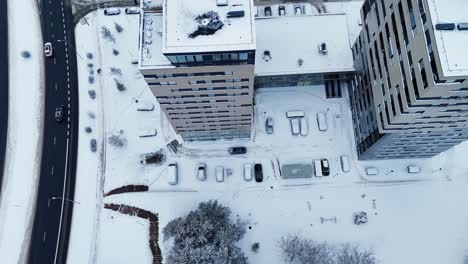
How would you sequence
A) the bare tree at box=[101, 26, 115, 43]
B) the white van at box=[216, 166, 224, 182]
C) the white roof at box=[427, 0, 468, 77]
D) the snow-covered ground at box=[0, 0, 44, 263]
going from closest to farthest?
the white roof at box=[427, 0, 468, 77] < the snow-covered ground at box=[0, 0, 44, 263] < the white van at box=[216, 166, 224, 182] < the bare tree at box=[101, 26, 115, 43]

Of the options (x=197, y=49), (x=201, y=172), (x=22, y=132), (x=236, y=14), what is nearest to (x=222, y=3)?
Answer: (x=236, y=14)

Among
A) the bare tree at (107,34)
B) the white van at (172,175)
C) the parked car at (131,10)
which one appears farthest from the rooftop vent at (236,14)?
the parked car at (131,10)

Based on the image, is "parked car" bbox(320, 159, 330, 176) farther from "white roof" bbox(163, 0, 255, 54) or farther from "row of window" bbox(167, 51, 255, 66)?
"white roof" bbox(163, 0, 255, 54)

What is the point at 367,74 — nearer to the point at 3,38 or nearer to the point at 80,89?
the point at 80,89

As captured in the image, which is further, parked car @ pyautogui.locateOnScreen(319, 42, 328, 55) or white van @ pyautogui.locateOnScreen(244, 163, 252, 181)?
white van @ pyautogui.locateOnScreen(244, 163, 252, 181)

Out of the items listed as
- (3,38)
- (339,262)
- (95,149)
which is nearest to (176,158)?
(95,149)

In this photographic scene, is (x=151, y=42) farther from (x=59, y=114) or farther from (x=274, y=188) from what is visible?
(x=59, y=114)

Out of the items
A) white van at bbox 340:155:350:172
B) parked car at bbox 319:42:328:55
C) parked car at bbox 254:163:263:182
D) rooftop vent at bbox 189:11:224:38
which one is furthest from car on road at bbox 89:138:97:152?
white van at bbox 340:155:350:172
